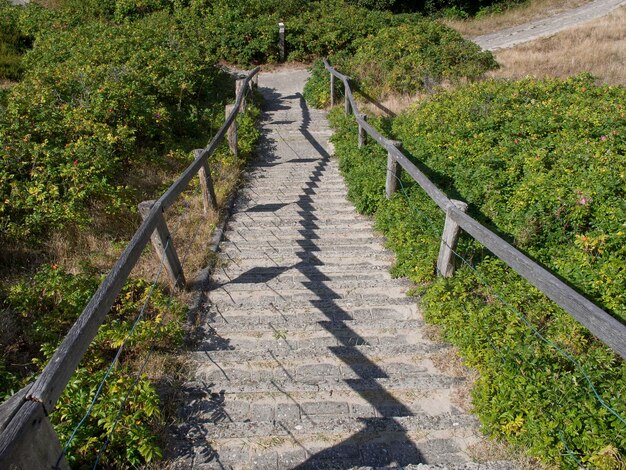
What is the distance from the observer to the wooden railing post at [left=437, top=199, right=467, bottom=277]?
4.43 meters

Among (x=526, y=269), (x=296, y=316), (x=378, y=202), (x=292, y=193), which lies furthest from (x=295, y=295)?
(x=292, y=193)

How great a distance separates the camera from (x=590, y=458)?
256 centimetres

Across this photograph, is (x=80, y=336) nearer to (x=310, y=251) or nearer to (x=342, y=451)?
(x=342, y=451)

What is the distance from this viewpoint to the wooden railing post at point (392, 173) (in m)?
6.59

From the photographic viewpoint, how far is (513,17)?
25.1 m

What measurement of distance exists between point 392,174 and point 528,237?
214 centimetres

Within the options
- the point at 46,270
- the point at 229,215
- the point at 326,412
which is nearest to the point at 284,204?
the point at 229,215

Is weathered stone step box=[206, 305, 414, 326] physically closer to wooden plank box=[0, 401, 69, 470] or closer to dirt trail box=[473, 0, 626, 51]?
wooden plank box=[0, 401, 69, 470]

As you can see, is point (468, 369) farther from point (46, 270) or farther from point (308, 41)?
point (308, 41)

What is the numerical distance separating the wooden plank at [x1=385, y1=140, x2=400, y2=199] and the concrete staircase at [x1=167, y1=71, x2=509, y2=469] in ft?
2.59

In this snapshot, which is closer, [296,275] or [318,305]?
[318,305]

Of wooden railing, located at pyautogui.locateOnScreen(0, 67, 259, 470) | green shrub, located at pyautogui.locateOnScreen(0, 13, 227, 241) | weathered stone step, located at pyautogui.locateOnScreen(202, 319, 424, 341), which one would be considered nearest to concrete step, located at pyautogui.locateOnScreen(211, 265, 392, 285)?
weathered stone step, located at pyautogui.locateOnScreen(202, 319, 424, 341)

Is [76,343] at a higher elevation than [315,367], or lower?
higher

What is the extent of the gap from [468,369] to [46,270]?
445 centimetres
